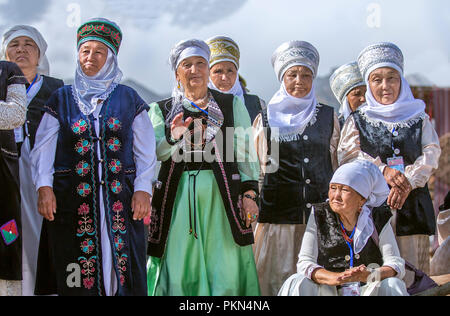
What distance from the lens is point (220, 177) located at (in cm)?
429

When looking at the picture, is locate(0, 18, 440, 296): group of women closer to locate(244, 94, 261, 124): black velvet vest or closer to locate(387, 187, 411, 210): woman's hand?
locate(387, 187, 411, 210): woman's hand

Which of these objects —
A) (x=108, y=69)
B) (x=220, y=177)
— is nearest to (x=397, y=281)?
(x=220, y=177)

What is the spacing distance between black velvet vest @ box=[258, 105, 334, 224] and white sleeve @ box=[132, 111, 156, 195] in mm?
985

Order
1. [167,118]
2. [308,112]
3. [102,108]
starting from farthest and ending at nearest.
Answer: [308,112] < [167,118] < [102,108]

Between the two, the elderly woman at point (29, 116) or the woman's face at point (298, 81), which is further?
the woman's face at point (298, 81)

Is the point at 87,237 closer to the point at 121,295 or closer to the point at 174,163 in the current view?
the point at 121,295

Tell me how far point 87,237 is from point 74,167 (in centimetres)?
44

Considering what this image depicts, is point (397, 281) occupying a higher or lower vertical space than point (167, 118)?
lower

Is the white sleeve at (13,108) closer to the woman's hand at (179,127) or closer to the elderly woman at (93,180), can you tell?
the elderly woman at (93,180)

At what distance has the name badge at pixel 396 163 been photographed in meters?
4.59

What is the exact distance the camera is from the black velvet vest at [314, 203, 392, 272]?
4016mm

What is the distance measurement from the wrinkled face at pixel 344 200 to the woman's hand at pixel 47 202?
5.67ft

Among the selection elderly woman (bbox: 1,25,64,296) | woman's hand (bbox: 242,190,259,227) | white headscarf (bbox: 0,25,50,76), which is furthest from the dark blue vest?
white headscarf (bbox: 0,25,50,76)

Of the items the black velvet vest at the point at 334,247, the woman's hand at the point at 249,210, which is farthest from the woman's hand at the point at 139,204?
the black velvet vest at the point at 334,247
